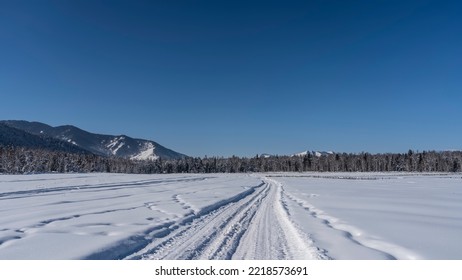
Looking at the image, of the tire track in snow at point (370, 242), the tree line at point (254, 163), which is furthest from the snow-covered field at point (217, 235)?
the tree line at point (254, 163)

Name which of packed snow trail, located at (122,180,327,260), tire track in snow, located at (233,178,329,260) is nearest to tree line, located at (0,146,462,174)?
packed snow trail, located at (122,180,327,260)

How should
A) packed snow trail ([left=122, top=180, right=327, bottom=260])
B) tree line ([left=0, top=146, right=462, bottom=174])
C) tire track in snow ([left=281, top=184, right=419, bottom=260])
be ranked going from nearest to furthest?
1. packed snow trail ([left=122, top=180, right=327, bottom=260])
2. tire track in snow ([left=281, top=184, right=419, bottom=260])
3. tree line ([left=0, top=146, right=462, bottom=174])

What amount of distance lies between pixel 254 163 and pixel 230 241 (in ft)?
537

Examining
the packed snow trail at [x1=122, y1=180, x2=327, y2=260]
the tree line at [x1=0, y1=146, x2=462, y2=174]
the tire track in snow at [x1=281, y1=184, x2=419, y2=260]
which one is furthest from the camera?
the tree line at [x1=0, y1=146, x2=462, y2=174]

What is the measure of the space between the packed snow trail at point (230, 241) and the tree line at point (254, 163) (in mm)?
87884

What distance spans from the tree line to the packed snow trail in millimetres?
87884

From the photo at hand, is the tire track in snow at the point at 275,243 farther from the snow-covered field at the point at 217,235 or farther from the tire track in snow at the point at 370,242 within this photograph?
the tire track in snow at the point at 370,242

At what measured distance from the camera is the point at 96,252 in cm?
739

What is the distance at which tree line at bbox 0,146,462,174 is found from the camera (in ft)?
323

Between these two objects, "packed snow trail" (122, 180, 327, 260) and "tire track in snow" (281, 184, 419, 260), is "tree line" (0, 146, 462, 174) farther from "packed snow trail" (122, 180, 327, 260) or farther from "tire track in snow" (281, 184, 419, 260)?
"tire track in snow" (281, 184, 419, 260)

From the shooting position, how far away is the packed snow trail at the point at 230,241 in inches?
298
